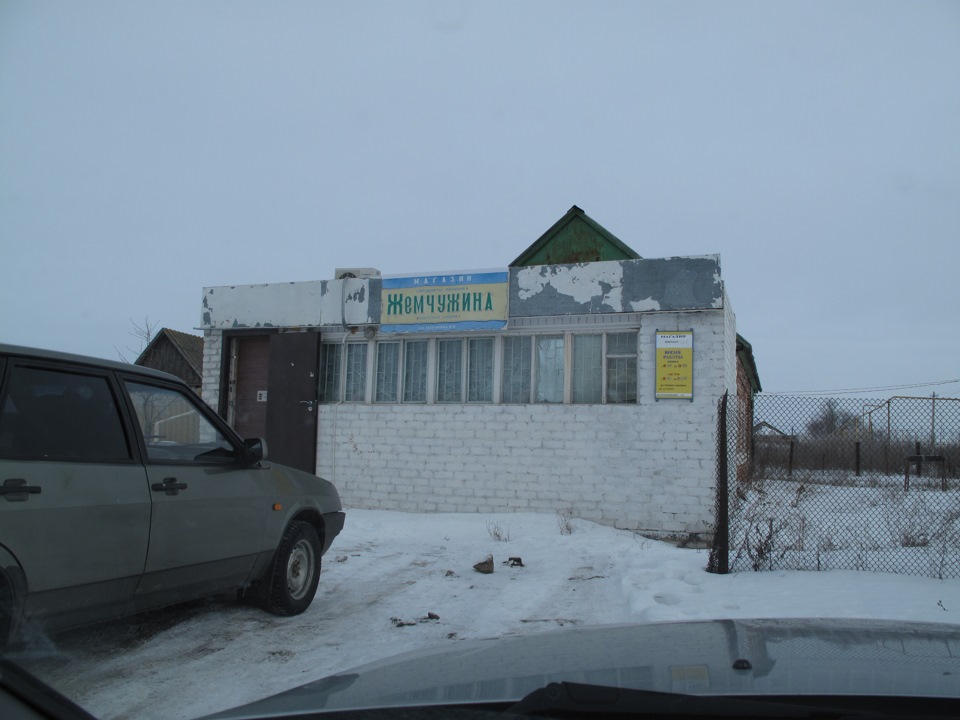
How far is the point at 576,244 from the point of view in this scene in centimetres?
1504

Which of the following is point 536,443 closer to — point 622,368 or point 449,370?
point 622,368

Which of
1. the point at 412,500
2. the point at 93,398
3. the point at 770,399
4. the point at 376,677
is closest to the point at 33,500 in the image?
the point at 93,398

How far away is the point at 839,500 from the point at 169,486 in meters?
9.89

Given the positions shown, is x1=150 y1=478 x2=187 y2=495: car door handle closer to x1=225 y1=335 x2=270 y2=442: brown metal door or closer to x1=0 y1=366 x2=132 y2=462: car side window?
x1=0 y1=366 x2=132 y2=462: car side window

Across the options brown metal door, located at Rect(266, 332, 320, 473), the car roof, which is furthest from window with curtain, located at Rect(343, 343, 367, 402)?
the car roof

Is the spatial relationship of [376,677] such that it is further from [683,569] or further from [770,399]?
[770,399]

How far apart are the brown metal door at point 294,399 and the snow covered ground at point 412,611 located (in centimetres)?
349

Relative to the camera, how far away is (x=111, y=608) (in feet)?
13.4

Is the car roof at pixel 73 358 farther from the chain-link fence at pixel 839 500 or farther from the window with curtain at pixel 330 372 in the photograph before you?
the window with curtain at pixel 330 372

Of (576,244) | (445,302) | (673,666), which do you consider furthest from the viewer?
(576,244)

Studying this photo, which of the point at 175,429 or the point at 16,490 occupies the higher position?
the point at 175,429

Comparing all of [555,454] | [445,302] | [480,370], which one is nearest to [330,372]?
[445,302]

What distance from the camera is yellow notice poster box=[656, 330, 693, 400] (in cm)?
1055

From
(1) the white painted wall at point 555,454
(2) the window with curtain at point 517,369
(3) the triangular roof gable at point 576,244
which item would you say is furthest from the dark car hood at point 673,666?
(3) the triangular roof gable at point 576,244
